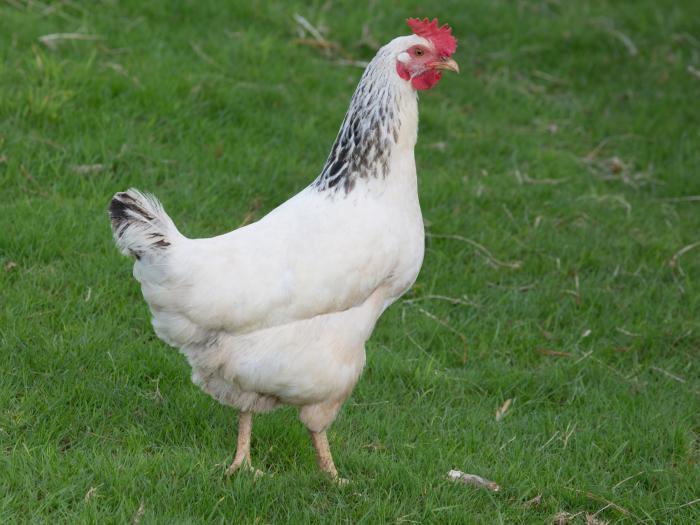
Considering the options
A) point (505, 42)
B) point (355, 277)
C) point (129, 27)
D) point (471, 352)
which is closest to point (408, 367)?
point (471, 352)

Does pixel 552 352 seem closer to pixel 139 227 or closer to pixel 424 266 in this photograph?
pixel 424 266

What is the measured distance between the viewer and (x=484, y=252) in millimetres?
6914

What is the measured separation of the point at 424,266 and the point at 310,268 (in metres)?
2.42

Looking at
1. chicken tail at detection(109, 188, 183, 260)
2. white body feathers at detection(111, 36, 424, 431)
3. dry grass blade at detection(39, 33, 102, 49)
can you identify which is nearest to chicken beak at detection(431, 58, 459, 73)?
white body feathers at detection(111, 36, 424, 431)

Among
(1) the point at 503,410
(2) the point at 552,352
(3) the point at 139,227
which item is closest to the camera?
(3) the point at 139,227

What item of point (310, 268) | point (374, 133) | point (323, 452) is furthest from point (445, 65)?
point (323, 452)

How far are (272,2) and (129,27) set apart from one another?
151 cm

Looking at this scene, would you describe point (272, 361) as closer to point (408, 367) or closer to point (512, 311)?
point (408, 367)

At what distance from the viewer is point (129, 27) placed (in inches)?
321

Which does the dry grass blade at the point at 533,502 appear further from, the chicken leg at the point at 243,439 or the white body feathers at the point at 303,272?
the chicken leg at the point at 243,439

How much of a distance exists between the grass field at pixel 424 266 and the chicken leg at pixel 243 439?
0.11 m

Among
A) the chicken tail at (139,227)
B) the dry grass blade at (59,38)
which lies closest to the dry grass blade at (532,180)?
the dry grass blade at (59,38)

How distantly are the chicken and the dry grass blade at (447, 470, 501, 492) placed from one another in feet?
1.86

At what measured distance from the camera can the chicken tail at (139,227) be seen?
13.7 ft
